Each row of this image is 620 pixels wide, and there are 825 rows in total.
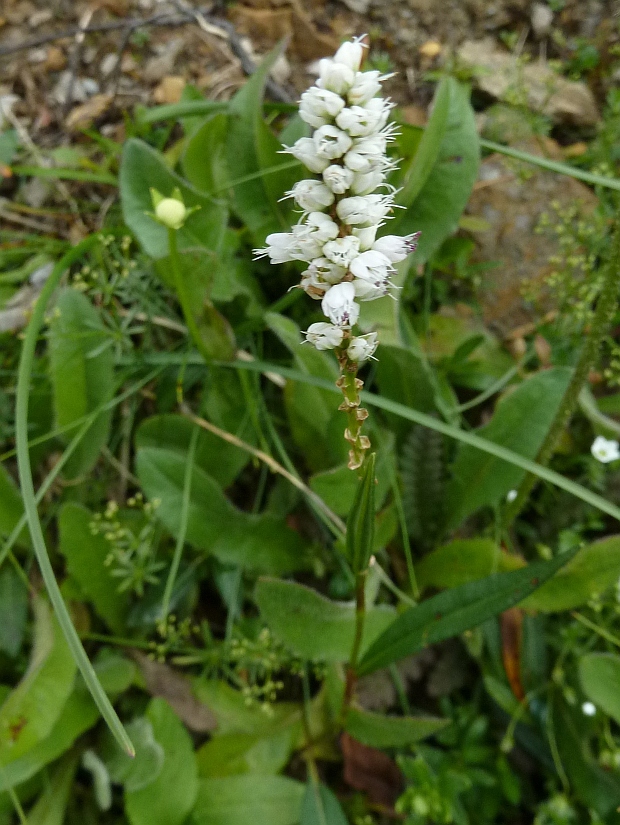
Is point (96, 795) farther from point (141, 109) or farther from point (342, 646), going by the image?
point (141, 109)

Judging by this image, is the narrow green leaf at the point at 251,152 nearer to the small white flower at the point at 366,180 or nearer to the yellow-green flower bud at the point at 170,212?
the yellow-green flower bud at the point at 170,212

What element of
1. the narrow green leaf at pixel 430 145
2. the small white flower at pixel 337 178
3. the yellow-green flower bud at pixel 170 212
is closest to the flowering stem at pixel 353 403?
the small white flower at pixel 337 178

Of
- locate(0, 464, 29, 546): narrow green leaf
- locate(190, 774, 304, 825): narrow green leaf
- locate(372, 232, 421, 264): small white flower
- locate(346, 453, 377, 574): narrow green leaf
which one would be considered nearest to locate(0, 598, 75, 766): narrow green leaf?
locate(0, 464, 29, 546): narrow green leaf

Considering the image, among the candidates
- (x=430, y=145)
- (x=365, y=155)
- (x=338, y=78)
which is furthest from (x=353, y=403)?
(x=430, y=145)

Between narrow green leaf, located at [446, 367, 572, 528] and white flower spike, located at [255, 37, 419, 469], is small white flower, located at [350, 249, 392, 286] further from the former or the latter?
narrow green leaf, located at [446, 367, 572, 528]

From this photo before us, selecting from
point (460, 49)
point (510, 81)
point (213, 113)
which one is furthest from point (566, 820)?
point (460, 49)

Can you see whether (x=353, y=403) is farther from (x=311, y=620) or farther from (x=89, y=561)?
(x=89, y=561)
